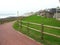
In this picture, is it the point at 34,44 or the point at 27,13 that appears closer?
the point at 34,44

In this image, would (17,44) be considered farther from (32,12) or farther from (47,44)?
(32,12)

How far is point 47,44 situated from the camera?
13.5m

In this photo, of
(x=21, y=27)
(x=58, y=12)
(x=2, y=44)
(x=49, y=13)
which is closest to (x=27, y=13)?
(x=49, y=13)

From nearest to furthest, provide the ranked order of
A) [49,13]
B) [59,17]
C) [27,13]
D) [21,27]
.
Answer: [21,27] → [59,17] → [49,13] → [27,13]

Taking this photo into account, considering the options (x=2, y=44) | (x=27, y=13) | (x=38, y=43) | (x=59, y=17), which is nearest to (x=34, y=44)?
(x=38, y=43)

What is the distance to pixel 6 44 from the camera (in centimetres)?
1488

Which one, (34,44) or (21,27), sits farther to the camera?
(21,27)

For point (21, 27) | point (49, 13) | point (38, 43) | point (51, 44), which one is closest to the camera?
point (51, 44)

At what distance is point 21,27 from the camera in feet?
75.3

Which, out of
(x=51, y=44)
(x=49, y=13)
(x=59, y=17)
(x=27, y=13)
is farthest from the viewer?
(x=27, y=13)

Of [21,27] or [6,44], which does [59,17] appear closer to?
[21,27]

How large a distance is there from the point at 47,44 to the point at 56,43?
2.27 feet

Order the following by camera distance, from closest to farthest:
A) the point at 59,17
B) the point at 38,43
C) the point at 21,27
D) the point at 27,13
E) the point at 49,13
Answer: the point at 38,43 < the point at 21,27 < the point at 59,17 < the point at 49,13 < the point at 27,13

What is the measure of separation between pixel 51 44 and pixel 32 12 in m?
40.1
